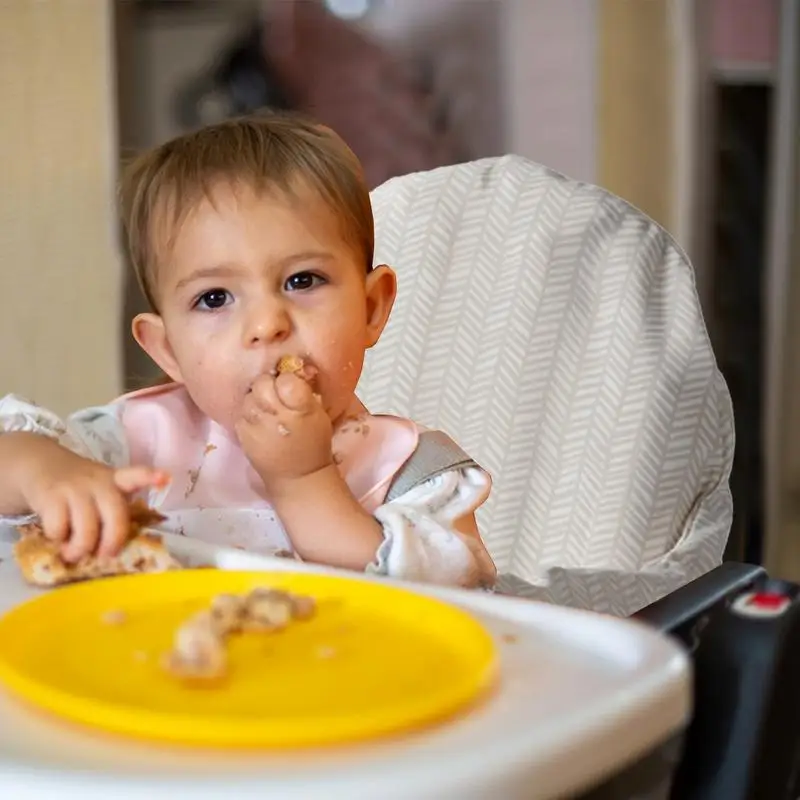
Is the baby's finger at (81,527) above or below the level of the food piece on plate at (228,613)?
below

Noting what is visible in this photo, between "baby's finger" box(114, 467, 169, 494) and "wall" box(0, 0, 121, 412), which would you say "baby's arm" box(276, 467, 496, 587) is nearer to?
"baby's finger" box(114, 467, 169, 494)

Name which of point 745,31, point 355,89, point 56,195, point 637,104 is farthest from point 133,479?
point 745,31

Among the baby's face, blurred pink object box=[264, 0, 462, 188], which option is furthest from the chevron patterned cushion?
the baby's face

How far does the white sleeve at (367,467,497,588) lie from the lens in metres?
0.72

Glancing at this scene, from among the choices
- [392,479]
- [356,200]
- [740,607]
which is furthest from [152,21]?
[740,607]

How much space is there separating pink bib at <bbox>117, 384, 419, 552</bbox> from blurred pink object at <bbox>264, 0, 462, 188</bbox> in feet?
2.12

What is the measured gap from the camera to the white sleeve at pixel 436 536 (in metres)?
0.72

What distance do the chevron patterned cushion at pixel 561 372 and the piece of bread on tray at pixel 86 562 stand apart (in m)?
0.52

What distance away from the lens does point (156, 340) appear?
2.84 ft

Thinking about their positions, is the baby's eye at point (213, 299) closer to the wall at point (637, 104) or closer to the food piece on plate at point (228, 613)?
the food piece on plate at point (228, 613)

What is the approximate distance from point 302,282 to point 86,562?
0.26 meters

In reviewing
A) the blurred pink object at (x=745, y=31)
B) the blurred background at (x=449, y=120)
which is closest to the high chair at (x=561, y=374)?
the blurred background at (x=449, y=120)

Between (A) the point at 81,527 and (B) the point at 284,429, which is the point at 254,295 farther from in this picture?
(A) the point at 81,527

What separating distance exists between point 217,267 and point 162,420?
0.17 metres
